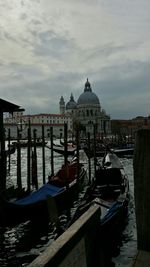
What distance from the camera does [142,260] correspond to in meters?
2.64

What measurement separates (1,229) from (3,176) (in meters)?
1.92

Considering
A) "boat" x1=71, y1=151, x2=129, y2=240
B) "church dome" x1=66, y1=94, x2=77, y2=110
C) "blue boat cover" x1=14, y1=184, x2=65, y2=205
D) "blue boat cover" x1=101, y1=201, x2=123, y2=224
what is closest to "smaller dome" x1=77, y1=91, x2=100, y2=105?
"church dome" x1=66, y1=94, x2=77, y2=110

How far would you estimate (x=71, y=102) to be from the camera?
466ft

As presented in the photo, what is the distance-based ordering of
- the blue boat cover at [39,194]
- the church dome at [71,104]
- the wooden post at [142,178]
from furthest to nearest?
the church dome at [71,104] < the blue boat cover at [39,194] < the wooden post at [142,178]

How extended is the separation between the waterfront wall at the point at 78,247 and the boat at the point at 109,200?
251 cm

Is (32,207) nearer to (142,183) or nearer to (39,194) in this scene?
(39,194)

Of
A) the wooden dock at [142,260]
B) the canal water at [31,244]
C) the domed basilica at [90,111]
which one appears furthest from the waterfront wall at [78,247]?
the domed basilica at [90,111]

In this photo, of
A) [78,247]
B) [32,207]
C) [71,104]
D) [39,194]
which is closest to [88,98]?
[71,104]

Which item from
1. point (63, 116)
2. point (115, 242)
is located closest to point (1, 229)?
point (115, 242)

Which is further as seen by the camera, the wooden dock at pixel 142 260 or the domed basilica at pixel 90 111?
the domed basilica at pixel 90 111

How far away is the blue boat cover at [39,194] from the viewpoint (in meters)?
9.76

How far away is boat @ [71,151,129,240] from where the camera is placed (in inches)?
260

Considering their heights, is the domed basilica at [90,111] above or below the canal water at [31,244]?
above

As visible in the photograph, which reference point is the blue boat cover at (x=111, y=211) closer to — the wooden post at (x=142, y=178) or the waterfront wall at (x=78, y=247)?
the waterfront wall at (x=78, y=247)
